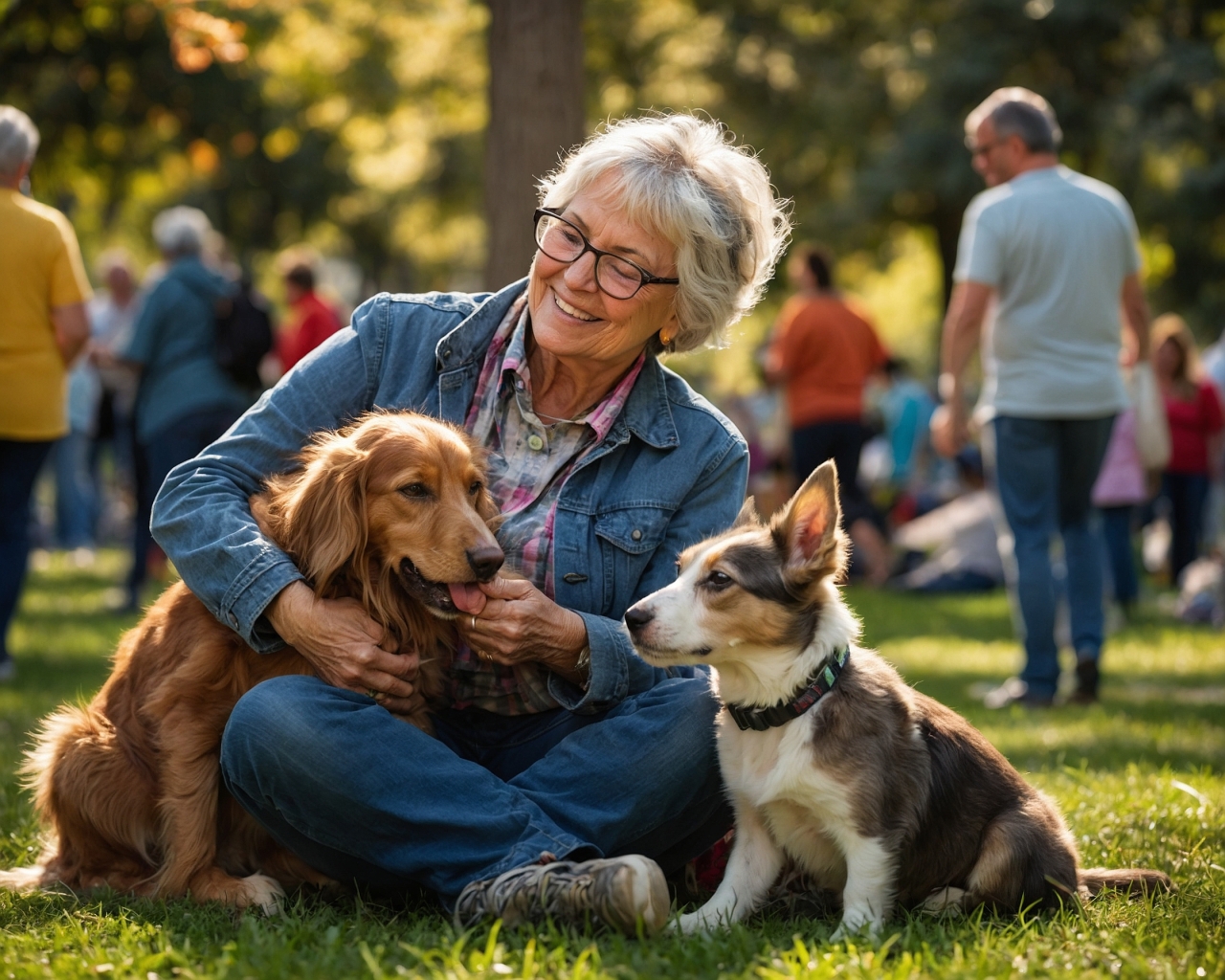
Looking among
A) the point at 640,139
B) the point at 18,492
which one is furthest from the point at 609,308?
the point at 18,492

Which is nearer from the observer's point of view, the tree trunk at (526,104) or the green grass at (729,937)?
the green grass at (729,937)

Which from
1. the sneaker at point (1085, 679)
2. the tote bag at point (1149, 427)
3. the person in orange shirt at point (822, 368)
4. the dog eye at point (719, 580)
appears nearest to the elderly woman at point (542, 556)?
the dog eye at point (719, 580)

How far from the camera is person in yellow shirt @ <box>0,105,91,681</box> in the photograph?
6980 millimetres

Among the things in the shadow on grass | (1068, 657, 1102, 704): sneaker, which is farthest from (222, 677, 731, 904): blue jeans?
the shadow on grass

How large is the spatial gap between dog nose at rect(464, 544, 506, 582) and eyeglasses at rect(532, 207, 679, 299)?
2.62 feet

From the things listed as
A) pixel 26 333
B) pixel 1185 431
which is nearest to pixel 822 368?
pixel 1185 431

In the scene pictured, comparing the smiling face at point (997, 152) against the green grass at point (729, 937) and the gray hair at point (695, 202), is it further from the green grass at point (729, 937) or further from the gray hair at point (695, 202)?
the gray hair at point (695, 202)

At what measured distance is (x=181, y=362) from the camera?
941 cm

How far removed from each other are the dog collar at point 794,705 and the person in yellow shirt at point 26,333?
16.5 feet

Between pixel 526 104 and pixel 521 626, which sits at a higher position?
pixel 526 104

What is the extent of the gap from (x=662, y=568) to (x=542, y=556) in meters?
0.35

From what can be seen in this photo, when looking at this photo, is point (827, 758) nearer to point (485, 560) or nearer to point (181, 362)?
point (485, 560)

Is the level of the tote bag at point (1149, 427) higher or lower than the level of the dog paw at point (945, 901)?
higher

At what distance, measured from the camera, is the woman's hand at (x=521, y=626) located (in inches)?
135
